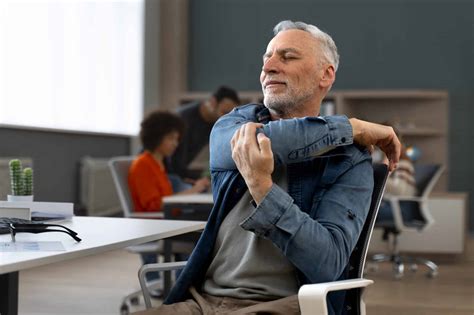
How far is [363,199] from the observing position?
197 centimetres

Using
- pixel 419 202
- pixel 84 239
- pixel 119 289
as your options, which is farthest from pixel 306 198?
pixel 419 202

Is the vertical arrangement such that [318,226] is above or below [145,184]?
above

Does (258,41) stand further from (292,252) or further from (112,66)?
(292,252)

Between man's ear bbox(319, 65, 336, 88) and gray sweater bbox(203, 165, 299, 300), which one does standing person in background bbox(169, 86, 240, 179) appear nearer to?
man's ear bbox(319, 65, 336, 88)

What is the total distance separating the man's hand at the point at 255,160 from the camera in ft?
5.91

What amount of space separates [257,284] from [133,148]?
6.96m

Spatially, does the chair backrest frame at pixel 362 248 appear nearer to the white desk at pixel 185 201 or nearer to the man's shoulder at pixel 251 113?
the man's shoulder at pixel 251 113

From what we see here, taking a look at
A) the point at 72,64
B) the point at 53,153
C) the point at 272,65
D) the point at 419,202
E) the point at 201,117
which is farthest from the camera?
the point at 72,64

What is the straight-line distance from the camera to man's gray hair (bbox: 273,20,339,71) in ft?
6.95

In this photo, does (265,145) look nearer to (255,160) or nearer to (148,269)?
(255,160)

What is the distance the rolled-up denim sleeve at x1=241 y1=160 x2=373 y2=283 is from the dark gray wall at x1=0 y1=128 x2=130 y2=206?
4.70 meters

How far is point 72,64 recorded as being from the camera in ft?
24.0

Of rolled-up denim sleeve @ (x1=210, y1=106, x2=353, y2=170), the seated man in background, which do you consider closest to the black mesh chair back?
the seated man in background

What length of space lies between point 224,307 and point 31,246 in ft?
1.54
